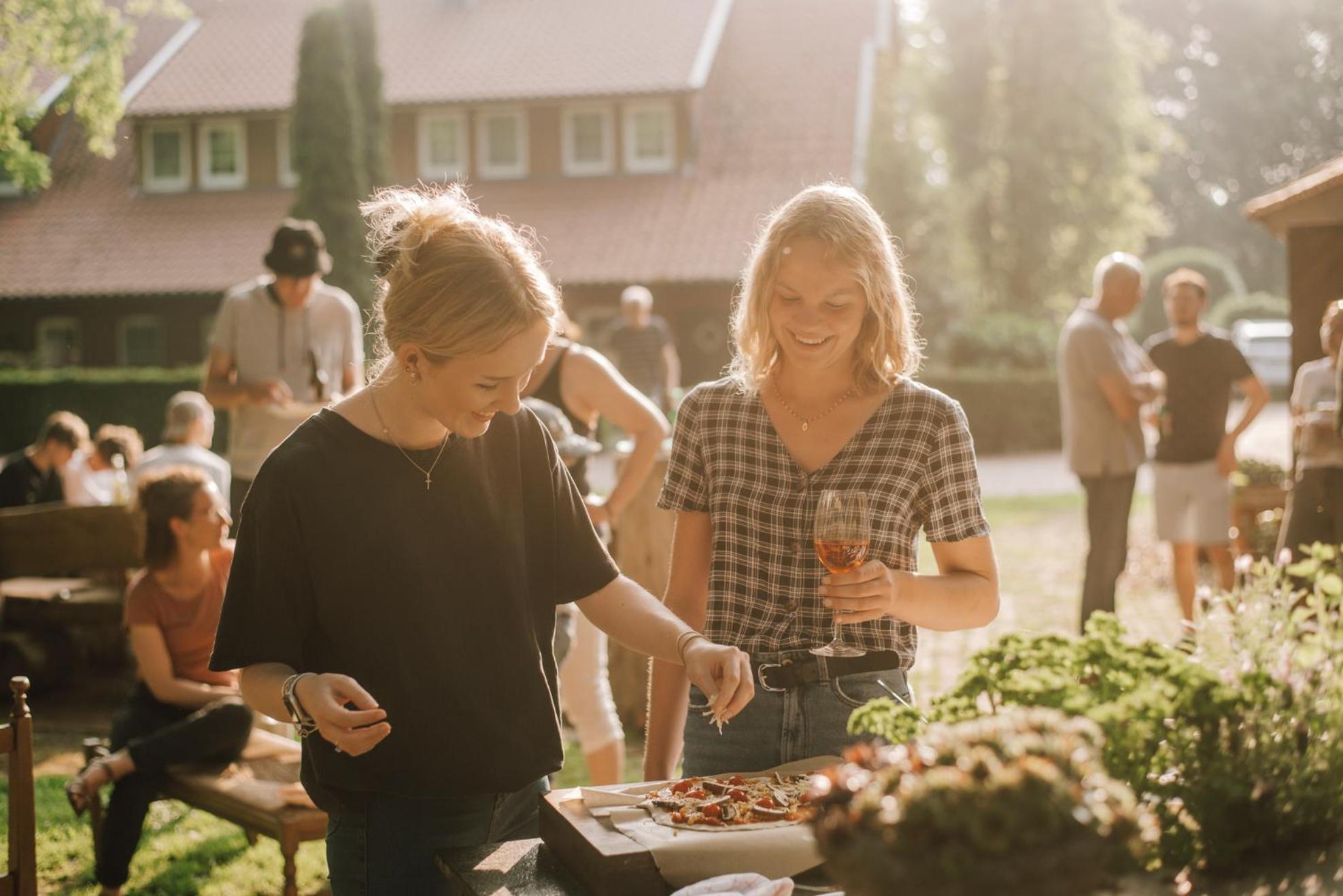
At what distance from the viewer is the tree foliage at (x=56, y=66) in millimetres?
5457

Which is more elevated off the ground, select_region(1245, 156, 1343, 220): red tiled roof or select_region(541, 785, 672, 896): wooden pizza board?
select_region(1245, 156, 1343, 220): red tiled roof

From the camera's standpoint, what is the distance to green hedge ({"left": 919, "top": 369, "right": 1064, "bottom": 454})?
22.0 meters

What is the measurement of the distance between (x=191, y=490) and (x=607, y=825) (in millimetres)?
3591

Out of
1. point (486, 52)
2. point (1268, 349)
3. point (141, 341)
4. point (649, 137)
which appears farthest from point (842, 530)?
Answer: point (1268, 349)

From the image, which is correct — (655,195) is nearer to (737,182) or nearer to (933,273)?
(737,182)

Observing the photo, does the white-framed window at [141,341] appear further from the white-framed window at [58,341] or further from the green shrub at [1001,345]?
the green shrub at [1001,345]

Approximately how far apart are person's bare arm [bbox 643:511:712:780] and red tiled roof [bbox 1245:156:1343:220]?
644cm

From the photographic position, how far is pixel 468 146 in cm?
2391

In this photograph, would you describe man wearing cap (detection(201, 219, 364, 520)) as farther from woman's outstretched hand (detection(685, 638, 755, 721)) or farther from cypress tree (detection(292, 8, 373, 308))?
cypress tree (detection(292, 8, 373, 308))

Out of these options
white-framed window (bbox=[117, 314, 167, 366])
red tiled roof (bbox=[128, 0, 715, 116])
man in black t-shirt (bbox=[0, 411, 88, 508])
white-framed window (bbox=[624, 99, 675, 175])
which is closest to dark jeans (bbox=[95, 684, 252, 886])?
man in black t-shirt (bbox=[0, 411, 88, 508])

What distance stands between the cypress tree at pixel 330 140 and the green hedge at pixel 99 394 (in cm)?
291

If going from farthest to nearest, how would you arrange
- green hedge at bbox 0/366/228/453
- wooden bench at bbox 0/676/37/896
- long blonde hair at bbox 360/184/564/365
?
green hedge at bbox 0/366/228/453, wooden bench at bbox 0/676/37/896, long blonde hair at bbox 360/184/564/365

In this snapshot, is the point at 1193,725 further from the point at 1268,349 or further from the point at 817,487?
the point at 1268,349

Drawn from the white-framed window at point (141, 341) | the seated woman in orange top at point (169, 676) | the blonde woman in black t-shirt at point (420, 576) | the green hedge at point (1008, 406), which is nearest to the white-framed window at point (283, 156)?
the white-framed window at point (141, 341)
